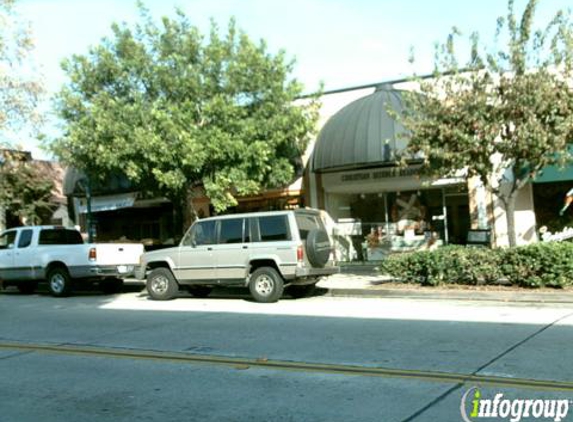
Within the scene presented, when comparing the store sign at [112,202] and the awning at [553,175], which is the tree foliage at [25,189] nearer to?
the store sign at [112,202]

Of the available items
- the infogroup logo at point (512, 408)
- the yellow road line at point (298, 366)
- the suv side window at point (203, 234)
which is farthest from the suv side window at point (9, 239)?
the infogroup logo at point (512, 408)

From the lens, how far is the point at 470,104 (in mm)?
13836

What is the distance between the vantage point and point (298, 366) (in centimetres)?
743

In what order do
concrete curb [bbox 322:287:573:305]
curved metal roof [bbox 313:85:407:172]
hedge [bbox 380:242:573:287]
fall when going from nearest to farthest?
1. concrete curb [bbox 322:287:573:305]
2. hedge [bbox 380:242:573:287]
3. curved metal roof [bbox 313:85:407:172]

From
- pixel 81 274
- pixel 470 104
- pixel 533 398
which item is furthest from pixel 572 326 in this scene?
pixel 81 274

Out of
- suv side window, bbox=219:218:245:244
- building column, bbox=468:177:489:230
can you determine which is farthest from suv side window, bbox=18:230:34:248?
building column, bbox=468:177:489:230

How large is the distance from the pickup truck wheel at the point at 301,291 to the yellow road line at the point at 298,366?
7.06m

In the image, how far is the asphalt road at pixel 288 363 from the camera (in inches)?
230

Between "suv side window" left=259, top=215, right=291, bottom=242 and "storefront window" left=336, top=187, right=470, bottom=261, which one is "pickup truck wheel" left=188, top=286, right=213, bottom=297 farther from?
"storefront window" left=336, top=187, right=470, bottom=261

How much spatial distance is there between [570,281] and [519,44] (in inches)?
196

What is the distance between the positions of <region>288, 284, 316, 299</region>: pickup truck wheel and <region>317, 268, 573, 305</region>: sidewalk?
1.10ft

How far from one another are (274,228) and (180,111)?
497cm

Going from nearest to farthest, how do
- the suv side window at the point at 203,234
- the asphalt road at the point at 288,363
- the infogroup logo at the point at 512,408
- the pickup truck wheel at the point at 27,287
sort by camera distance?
the infogroup logo at the point at 512,408
the asphalt road at the point at 288,363
the suv side window at the point at 203,234
the pickup truck wheel at the point at 27,287

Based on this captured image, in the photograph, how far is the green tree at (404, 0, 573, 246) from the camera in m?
13.4
